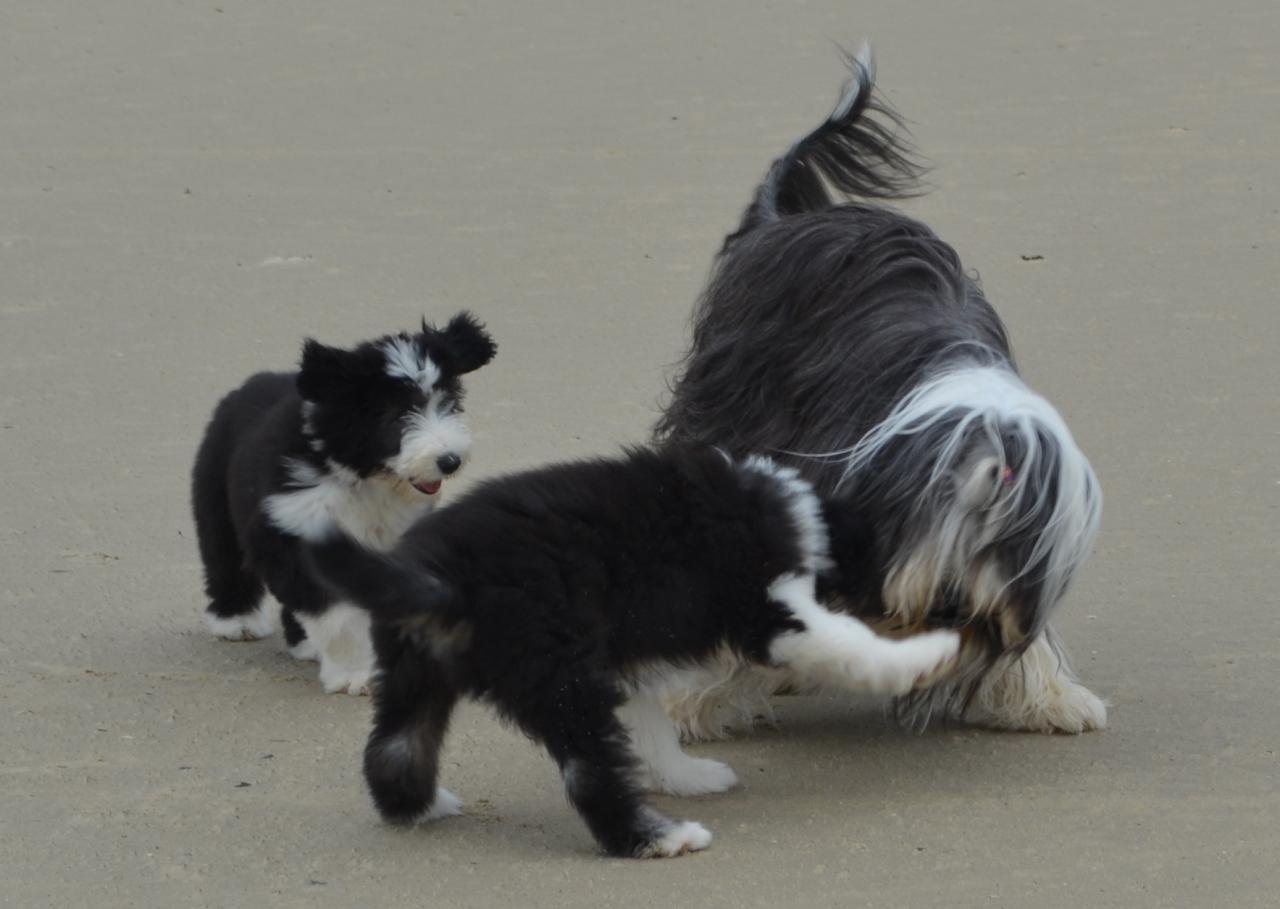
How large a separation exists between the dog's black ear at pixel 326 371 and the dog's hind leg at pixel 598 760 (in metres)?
1.22

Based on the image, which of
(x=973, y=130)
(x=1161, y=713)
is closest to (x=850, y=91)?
(x=1161, y=713)

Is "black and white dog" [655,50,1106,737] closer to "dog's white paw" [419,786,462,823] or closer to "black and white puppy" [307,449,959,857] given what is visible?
"black and white puppy" [307,449,959,857]

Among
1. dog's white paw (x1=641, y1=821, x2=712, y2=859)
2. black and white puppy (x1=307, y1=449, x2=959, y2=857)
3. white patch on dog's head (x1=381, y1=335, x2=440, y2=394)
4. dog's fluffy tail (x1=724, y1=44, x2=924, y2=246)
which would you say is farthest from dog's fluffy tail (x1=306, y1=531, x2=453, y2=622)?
dog's fluffy tail (x1=724, y1=44, x2=924, y2=246)

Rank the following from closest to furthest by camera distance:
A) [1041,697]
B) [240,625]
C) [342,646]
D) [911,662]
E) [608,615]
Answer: [608,615] < [911,662] < [1041,697] < [342,646] < [240,625]

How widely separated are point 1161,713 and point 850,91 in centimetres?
219

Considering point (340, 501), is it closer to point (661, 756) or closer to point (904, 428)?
point (661, 756)

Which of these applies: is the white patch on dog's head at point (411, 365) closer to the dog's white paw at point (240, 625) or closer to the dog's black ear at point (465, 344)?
the dog's black ear at point (465, 344)

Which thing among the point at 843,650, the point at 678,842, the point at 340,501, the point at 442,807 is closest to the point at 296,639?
the point at 340,501

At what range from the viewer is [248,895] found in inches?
168

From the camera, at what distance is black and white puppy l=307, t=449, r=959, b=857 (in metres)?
4.30

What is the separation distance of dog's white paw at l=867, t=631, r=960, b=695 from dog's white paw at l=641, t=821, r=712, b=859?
1.58 ft

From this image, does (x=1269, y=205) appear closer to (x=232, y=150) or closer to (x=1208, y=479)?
(x=1208, y=479)

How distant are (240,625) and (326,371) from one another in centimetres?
110

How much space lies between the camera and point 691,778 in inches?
189
